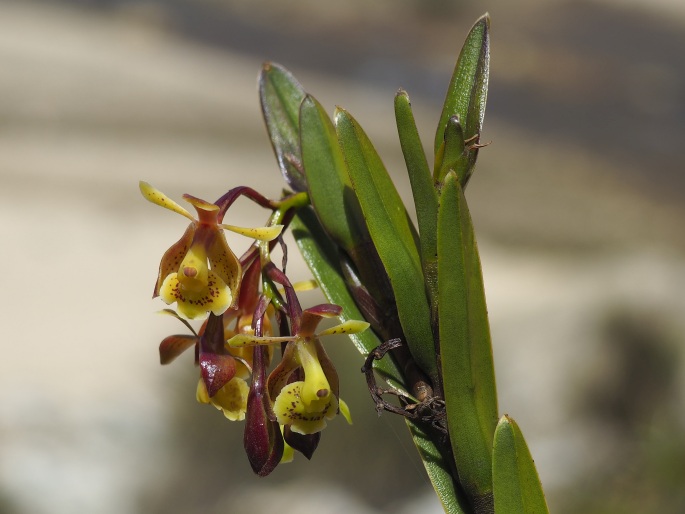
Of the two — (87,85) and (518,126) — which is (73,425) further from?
(518,126)

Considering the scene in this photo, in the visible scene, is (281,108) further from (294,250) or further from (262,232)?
(294,250)

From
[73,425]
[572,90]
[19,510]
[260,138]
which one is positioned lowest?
[19,510]

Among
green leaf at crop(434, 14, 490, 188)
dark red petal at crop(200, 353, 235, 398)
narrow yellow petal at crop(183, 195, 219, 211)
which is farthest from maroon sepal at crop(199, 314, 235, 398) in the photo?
green leaf at crop(434, 14, 490, 188)

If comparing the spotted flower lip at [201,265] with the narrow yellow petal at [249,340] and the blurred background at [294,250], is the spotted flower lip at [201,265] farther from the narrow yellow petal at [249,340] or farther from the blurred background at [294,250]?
the blurred background at [294,250]

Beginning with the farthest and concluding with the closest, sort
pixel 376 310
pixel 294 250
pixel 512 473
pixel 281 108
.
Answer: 1. pixel 294 250
2. pixel 281 108
3. pixel 376 310
4. pixel 512 473

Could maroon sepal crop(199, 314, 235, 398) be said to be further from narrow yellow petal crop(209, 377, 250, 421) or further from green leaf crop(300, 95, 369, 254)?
green leaf crop(300, 95, 369, 254)

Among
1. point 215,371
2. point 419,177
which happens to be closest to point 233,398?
point 215,371

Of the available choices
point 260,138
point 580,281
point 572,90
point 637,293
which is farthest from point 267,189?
point 572,90
